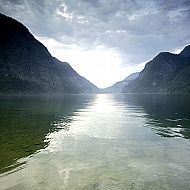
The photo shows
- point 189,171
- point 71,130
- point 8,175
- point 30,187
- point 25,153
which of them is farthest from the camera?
point 71,130

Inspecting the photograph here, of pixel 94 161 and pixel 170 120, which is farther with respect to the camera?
pixel 170 120

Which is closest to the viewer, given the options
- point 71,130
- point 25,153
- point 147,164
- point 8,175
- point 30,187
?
point 30,187

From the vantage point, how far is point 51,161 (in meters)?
17.1

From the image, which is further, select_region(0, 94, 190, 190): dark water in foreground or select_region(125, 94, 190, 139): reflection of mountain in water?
select_region(125, 94, 190, 139): reflection of mountain in water

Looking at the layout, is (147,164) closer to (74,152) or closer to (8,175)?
(74,152)

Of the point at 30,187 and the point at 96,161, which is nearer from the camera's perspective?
the point at 30,187

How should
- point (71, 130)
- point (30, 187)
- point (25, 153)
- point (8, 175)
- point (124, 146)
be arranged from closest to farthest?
point (30, 187) → point (8, 175) → point (25, 153) → point (124, 146) → point (71, 130)

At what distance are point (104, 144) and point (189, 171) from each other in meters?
9.62

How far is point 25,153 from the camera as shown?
62.7 feet

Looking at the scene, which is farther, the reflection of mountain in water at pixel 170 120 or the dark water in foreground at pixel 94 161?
the reflection of mountain in water at pixel 170 120

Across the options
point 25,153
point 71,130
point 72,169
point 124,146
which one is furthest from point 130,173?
point 71,130

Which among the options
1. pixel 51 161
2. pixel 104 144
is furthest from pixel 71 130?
pixel 51 161

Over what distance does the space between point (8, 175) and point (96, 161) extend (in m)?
6.44

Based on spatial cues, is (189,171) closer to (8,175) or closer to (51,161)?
(51,161)
